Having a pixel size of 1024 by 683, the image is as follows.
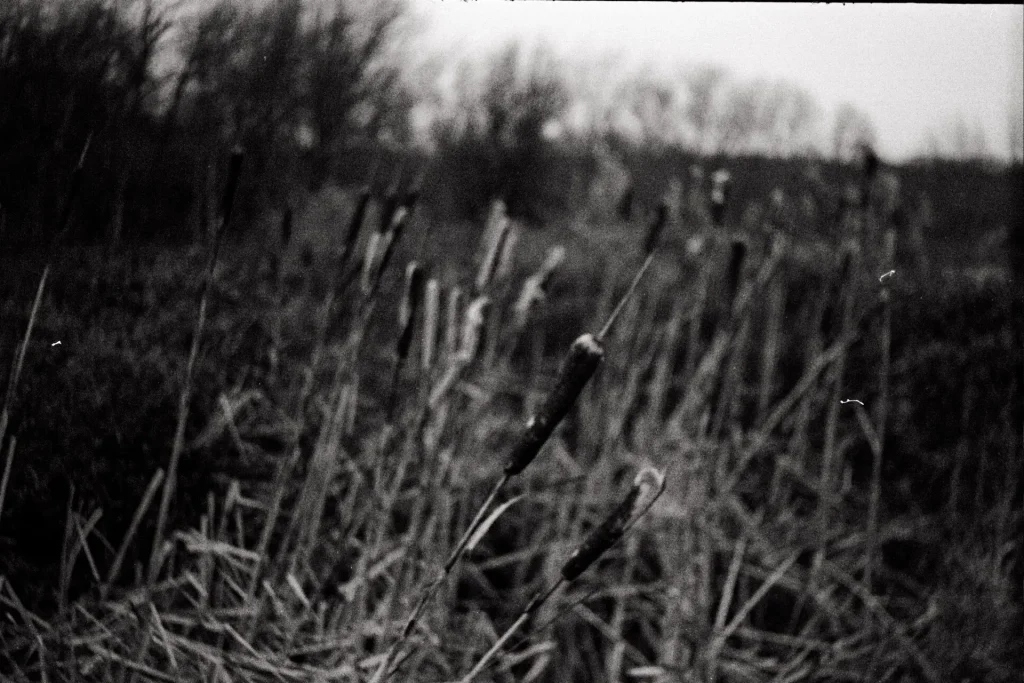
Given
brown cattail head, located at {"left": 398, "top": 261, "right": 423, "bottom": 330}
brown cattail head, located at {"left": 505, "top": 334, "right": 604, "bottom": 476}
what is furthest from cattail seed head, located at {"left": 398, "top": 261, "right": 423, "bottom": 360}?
brown cattail head, located at {"left": 505, "top": 334, "right": 604, "bottom": 476}

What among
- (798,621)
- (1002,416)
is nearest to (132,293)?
(798,621)

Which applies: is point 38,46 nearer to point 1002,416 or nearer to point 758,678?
point 758,678

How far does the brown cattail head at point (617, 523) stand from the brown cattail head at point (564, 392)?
0.17 feet

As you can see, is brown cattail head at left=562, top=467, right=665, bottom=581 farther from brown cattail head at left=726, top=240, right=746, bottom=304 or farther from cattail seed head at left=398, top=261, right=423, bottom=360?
brown cattail head at left=726, top=240, right=746, bottom=304

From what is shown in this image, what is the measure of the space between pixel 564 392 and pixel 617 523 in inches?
3.0

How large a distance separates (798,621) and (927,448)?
0.57 m

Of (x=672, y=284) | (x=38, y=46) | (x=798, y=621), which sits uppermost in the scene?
(x=38, y=46)

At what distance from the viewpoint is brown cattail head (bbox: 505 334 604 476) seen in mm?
342

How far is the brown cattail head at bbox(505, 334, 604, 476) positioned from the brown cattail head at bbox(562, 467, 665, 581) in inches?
2.0

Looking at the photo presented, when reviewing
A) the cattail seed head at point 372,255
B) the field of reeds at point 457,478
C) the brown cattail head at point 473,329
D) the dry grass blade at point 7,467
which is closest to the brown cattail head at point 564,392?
the field of reeds at point 457,478

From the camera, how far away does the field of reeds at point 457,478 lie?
631mm

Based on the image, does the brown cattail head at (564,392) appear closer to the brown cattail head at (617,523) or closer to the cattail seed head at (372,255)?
the brown cattail head at (617,523)

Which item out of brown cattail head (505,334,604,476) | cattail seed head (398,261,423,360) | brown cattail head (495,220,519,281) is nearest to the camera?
brown cattail head (505,334,604,476)

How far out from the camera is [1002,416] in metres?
1.33
